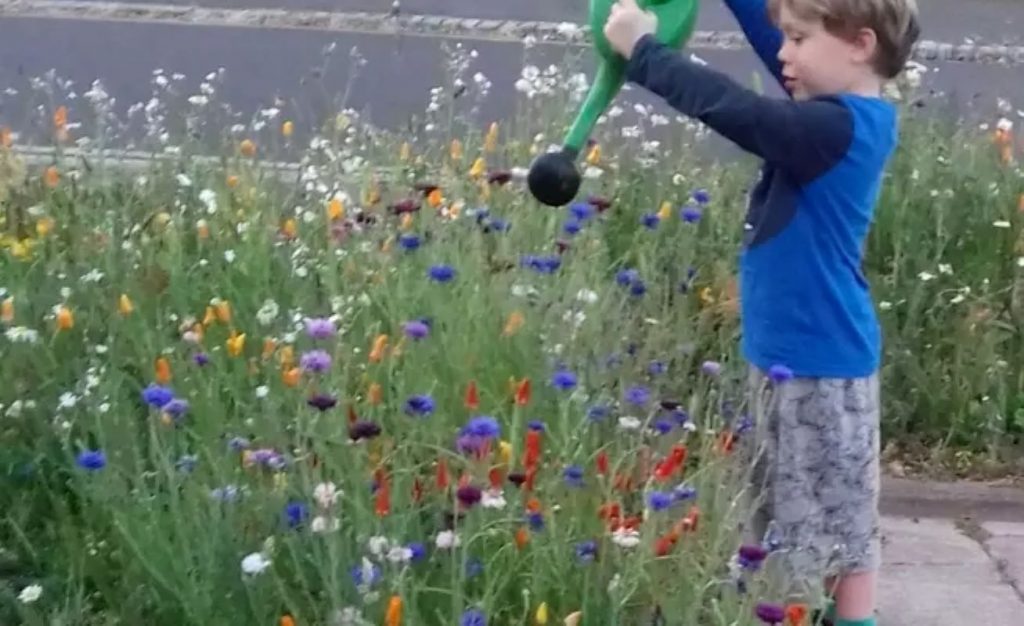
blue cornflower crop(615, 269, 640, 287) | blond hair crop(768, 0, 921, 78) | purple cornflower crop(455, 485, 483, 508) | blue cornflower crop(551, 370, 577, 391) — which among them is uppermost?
blond hair crop(768, 0, 921, 78)

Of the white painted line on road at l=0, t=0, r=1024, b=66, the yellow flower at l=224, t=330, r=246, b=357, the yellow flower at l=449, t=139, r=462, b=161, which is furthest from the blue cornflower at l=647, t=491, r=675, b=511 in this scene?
the white painted line on road at l=0, t=0, r=1024, b=66

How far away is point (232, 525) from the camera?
2473 millimetres

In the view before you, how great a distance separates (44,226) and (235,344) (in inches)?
41.7

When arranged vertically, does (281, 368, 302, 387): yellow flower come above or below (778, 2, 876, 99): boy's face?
below

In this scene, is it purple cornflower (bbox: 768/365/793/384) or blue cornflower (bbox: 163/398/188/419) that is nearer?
blue cornflower (bbox: 163/398/188/419)

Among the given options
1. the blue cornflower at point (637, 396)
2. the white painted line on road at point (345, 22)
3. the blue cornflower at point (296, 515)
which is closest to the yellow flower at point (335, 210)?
the blue cornflower at point (637, 396)

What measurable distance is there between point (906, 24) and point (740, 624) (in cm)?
114

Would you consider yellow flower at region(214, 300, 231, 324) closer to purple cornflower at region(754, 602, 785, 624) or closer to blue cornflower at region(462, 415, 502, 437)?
blue cornflower at region(462, 415, 502, 437)

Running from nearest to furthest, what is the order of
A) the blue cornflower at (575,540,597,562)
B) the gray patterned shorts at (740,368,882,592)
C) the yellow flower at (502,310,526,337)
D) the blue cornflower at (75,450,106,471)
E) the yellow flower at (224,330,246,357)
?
the blue cornflower at (575,540,597,562)
the blue cornflower at (75,450,106,471)
the gray patterned shorts at (740,368,882,592)
the yellow flower at (224,330,246,357)
the yellow flower at (502,310,526,337)

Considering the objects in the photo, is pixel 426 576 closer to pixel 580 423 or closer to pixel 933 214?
pixel 580 423

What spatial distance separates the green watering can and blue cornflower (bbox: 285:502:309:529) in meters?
0.69

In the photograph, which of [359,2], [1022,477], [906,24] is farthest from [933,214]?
[359,2]

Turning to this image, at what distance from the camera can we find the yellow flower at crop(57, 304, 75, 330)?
10.2 feet

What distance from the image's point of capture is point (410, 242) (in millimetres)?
3225
